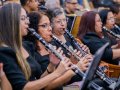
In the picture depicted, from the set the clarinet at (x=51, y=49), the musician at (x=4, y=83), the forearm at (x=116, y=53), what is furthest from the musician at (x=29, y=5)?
the musician at (x=4, y=83)

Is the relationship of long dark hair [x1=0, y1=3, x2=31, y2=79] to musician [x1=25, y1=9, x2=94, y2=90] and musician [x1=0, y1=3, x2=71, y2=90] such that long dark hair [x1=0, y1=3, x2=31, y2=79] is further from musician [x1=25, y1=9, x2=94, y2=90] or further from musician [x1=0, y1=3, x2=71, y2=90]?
musician [x1=25, y1=9, x2=94, y2=90]

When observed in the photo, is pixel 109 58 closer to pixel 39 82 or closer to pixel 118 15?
pixel 118 15

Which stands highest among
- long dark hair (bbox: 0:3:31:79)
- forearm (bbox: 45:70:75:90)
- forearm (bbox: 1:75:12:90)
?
long dark hair (bbox: 0:3:31:79)

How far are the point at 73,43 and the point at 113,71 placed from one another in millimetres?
605

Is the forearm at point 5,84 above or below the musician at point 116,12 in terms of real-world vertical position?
above

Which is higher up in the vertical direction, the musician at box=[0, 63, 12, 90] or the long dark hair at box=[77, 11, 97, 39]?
the musician at box=[0, 63, 12, 90]

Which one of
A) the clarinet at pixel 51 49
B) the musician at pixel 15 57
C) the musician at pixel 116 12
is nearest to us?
the musician at pixel 15 57

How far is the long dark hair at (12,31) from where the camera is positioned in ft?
11.7

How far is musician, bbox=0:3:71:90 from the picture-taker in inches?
136

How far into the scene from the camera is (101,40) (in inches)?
239

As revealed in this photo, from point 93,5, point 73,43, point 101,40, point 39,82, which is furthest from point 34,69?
point 93,5

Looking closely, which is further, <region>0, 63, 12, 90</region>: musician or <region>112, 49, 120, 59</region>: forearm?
<region>112, 49, 120, 59</region>: forearm

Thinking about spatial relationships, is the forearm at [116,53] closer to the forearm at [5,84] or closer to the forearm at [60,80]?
the forearm at [60,80]

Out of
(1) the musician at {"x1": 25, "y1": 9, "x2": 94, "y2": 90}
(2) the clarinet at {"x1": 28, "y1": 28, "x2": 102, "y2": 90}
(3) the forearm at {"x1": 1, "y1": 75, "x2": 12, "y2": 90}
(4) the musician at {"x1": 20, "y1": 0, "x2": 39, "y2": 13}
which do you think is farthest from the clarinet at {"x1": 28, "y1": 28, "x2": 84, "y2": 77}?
(4) the musician at {"x1": 20, "y1": 0, "x2": 39, "y2": 13}
